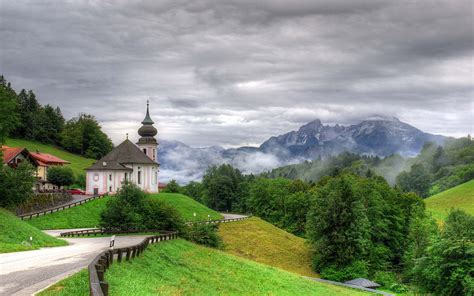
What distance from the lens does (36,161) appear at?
98375mm

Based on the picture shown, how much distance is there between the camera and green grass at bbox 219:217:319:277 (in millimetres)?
68312

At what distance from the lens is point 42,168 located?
10581cm

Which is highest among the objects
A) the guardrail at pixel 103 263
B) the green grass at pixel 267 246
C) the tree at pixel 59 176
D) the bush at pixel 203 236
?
the tree at pixel 59 176

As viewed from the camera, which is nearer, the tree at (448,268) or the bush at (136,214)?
the tree at (448,268)

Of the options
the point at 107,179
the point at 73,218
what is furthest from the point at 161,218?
the point at 107,179

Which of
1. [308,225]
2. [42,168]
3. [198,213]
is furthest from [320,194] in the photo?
[42,168]

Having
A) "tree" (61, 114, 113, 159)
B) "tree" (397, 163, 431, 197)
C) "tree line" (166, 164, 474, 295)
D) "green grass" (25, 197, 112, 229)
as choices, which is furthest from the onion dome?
"tree" (397, 163, 431, 197)

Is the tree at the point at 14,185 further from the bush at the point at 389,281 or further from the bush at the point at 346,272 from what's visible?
the bush at the point at 389,281

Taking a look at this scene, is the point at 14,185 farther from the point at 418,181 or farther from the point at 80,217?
the point at 418,181

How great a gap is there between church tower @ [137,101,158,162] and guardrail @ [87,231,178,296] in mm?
63797

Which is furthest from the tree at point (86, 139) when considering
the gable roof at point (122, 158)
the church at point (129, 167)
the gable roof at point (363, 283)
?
the gable roof at point (363, 283)

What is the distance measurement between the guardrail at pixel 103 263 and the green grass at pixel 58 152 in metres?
99.3

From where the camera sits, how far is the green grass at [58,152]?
132000 mm

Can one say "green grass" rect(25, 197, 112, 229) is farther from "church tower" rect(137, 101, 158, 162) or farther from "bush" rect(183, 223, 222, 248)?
"church tower" rect(137, 101, 158, 162)
